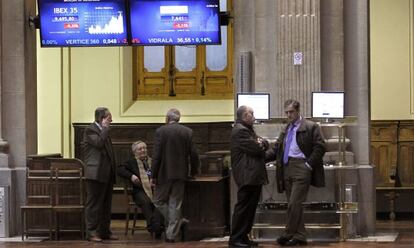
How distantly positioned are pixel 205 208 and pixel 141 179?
3.60ft

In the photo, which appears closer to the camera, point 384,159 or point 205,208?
point 205,208

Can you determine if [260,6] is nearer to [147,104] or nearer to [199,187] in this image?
[199,187]

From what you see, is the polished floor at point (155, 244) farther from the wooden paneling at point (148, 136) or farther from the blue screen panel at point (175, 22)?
the wooden paneling at point (148, 136)

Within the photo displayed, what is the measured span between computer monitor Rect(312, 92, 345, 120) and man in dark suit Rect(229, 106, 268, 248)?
47.4 inches

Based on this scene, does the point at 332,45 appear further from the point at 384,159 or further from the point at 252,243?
the point at 384,159

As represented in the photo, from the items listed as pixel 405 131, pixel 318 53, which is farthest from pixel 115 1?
pixel 405 131

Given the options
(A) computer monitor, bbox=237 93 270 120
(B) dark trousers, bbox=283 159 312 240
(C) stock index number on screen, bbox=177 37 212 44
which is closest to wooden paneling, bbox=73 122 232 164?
(C) stock index number on screen, bbox=177 37 212 44

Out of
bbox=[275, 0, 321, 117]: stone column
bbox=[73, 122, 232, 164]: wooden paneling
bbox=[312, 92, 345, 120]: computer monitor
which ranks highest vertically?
bbox=[275, 0, 321, 117]: stone column

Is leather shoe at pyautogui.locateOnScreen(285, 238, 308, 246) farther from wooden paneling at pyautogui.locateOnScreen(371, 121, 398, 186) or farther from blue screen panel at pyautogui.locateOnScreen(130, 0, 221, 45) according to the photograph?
wooden paneling at pyautogui.locateOnScreen(371, 121, 398, 186)

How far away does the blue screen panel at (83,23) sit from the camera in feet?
50.7

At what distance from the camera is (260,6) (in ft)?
48.2

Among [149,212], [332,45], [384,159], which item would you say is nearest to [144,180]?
[149,212]

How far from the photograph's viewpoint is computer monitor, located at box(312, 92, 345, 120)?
45.8 ft

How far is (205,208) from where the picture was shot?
1474 centimetres
